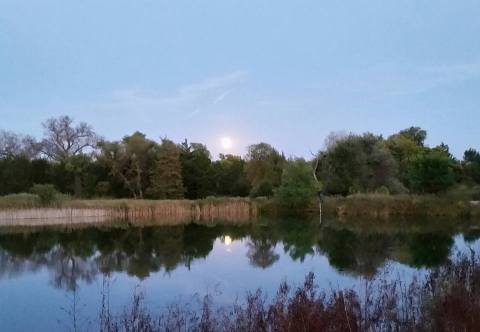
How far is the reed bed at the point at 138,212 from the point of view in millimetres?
32000

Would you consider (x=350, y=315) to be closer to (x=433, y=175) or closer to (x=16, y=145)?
(x=433, y=175)

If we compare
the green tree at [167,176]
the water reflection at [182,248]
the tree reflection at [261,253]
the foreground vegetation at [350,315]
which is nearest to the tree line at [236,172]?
the green tree at [167,176]

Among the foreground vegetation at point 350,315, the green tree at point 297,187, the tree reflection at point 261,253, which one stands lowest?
the tree reflection at point 261,253

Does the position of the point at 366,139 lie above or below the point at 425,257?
above

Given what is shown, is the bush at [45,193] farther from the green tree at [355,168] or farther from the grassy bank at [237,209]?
the green tree at [355,168]

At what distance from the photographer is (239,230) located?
29.1 meters

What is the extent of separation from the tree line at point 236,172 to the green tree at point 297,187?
0.26 feet

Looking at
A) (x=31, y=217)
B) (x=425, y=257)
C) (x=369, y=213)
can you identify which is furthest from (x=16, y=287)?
(x=369, y=213)

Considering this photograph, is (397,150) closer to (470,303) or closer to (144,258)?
(144,258)

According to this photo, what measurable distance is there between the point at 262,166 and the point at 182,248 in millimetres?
33370

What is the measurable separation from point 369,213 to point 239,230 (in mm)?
14147

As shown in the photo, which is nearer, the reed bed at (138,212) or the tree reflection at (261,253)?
the tree reflection at (261,253)

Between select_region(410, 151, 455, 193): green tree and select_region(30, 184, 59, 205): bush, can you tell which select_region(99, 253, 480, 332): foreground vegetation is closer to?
select_region(30, 184, 59, 205): bush

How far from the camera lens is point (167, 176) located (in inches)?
1843
